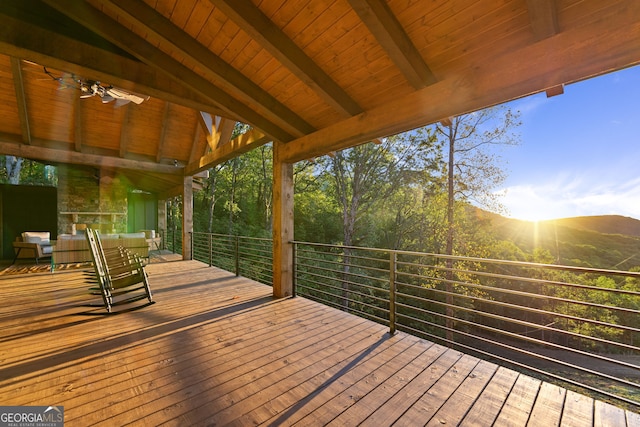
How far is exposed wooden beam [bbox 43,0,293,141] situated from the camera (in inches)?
97.2

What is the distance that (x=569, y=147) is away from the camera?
557 inches

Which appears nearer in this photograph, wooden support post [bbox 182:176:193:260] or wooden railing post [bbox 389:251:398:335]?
wooden railing post [bbox 389:251:398:335]

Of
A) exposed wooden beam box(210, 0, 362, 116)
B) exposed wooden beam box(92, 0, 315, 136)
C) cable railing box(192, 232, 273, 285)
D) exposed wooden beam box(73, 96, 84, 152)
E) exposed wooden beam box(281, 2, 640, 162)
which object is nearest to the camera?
exposed wooden beam box(281, 2, 640, 162)

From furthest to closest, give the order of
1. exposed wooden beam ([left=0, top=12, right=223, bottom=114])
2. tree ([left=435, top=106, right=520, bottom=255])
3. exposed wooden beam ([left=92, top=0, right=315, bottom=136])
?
1. tree ([left=435, top=106, right=520, bottom=255])
2. exposed wooden beam ([left=0, top=12, right=223, bottom=114])
3. exposed wooden beam ([left=92, top=0, right=315, bottom=136])

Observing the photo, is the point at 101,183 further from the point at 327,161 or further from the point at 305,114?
the point at 327,161

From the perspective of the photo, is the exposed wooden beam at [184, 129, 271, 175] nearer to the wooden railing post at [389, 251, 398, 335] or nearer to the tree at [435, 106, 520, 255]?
the wooden railing post at [389, 251, 398, 335]

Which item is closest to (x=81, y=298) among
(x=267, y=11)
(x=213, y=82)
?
(x=213, y=82)

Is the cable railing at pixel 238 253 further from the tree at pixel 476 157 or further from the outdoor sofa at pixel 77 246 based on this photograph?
the tree at pixel 476 157

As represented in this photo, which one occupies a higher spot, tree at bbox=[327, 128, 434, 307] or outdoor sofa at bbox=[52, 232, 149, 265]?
tree at bbox=[327, 128, 434, 307]

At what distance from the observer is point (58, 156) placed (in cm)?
603

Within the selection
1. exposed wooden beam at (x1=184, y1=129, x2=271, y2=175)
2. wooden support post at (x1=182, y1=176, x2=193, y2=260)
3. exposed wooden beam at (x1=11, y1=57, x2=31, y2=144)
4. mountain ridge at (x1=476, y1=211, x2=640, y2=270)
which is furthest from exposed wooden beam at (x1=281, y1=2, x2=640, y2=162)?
mountain ridge at (x1=476, y1=211, x2=640, y2=270)

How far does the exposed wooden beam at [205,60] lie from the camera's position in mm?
2299

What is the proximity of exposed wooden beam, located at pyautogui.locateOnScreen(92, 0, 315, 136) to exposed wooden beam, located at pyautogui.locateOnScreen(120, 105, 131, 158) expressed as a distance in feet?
13.8

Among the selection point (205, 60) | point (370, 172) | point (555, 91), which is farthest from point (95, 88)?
point (370, 172)
